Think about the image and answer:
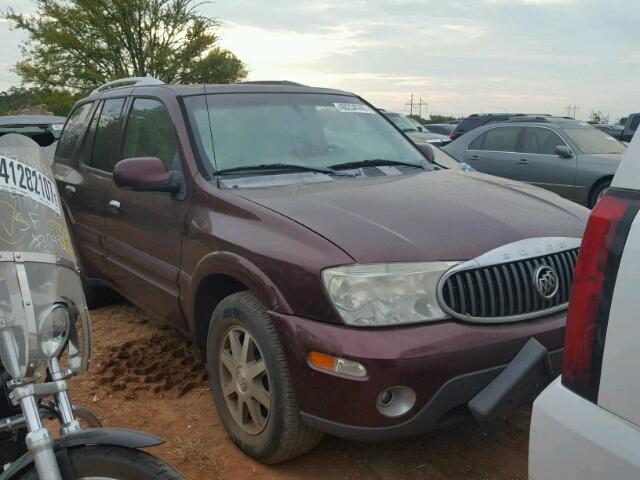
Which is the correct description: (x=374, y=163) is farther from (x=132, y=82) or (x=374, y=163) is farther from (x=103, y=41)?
(x=103, y=41)

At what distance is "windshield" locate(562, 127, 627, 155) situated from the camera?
10586 millimetres

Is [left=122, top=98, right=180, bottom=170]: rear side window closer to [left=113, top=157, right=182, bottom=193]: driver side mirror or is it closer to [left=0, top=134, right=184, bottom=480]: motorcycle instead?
[left=113, top=157, right=182, bottom=193]: driver side mirror

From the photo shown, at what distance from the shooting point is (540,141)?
11070 mm

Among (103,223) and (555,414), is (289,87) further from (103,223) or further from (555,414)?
(555,414)

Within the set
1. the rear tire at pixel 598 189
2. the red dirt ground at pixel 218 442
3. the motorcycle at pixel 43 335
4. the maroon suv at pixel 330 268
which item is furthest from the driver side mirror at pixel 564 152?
the motorcycle at pixel 43 335

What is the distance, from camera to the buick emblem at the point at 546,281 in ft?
8.69

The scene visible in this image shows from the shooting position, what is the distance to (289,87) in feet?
13.8

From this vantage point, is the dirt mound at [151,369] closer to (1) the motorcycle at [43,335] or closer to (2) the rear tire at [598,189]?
(1) the motorcycle at [43,335]

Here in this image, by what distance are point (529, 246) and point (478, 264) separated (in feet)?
0.96

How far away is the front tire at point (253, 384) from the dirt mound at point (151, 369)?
75 cm

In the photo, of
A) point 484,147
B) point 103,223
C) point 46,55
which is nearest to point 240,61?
point 46,55

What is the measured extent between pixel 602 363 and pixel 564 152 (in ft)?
31.7

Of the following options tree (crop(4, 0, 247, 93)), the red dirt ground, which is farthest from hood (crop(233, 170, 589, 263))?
tree (crop(4, 0, 247, 93))

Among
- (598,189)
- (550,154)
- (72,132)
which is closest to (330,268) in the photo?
(72,132)
